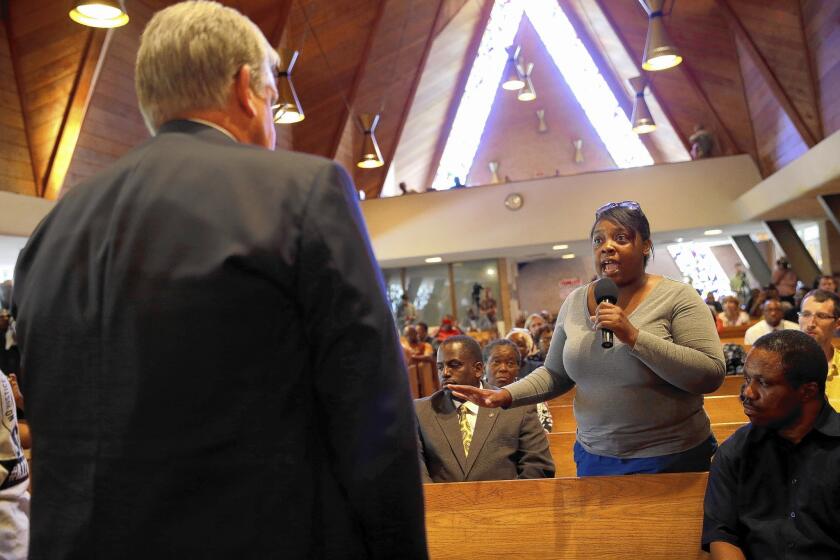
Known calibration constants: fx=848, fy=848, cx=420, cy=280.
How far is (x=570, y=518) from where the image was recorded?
2543mm

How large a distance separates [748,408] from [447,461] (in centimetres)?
132

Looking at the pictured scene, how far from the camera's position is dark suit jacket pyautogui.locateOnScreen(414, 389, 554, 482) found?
10.8 feet

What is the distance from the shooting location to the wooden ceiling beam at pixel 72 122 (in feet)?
28.4

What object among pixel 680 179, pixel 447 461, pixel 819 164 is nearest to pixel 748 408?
pixel 447 461

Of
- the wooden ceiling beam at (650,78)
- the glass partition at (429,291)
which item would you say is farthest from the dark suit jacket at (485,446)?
the glass partition at (429,291)

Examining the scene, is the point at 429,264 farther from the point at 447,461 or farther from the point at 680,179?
the point at 447,461

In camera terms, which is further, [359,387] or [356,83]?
[356,83]

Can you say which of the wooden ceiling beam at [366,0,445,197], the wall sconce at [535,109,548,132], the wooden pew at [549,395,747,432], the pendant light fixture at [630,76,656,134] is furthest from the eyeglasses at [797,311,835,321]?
the wall sconce at [535,109,548,132]

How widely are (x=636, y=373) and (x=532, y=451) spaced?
1.06m

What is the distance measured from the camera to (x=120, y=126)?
377 inches

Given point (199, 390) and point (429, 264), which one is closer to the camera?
point (199, 390)

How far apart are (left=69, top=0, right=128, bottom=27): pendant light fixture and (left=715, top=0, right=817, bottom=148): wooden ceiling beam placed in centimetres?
790

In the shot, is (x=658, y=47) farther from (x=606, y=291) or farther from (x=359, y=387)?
(x=359, y=387)

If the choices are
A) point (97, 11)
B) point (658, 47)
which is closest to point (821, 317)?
point (97, 11)
